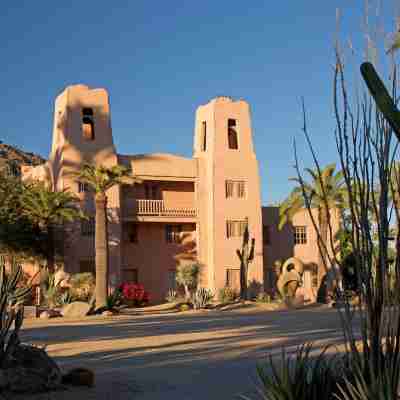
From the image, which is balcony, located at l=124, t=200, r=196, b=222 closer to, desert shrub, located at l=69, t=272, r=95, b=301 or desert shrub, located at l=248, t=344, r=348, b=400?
desert shrub, located at l=69, t=272, r=95, b=301

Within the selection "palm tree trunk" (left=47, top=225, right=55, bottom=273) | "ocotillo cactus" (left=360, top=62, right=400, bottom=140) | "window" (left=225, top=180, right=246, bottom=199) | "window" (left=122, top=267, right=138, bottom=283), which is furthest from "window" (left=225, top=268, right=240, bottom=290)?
"ocotillo cactus" (left=360, top=62, right=400, bottom=140)

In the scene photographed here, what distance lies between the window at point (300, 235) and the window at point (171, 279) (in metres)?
8.46

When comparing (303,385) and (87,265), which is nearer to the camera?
(303,385)

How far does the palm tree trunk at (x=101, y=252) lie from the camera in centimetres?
3108

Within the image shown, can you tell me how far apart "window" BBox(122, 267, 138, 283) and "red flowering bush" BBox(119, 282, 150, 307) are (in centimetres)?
321

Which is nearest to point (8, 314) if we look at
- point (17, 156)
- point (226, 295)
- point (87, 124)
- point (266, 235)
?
point (226, 295)

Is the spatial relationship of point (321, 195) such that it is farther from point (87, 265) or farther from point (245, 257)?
point (87, 265)

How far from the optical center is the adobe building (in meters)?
37.6

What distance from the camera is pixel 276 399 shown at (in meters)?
5.61

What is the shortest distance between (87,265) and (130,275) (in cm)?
368

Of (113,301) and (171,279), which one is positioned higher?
(171,279)

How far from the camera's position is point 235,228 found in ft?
131

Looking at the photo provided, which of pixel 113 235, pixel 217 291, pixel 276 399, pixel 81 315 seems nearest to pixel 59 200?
pixel 113 235

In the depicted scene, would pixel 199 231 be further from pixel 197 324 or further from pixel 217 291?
pixel 197 324
